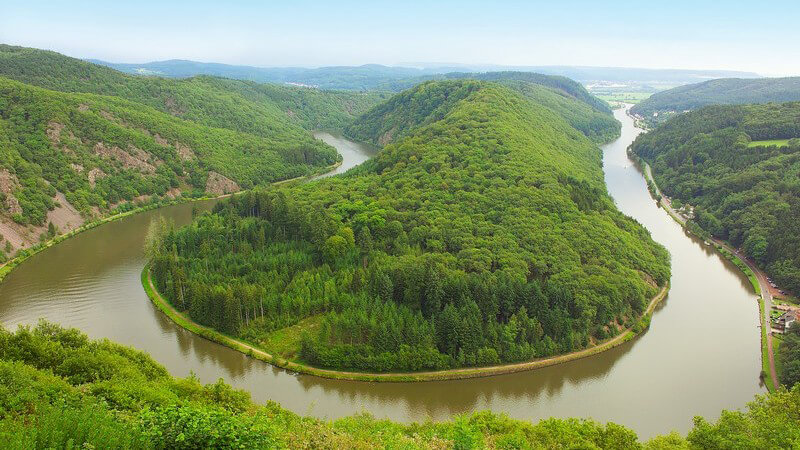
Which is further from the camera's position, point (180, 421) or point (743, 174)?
point (743, 174)

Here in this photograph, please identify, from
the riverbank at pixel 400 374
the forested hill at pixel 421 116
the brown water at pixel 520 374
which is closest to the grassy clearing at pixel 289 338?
the riverbank at pixel 400 374

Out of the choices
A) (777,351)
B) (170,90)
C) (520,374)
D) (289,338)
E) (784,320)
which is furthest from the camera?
(170,90)

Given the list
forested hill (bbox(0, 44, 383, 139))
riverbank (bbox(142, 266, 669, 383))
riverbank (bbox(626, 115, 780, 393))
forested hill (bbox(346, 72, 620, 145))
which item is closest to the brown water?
riverbank (bbox(142, 266, 669, 383))

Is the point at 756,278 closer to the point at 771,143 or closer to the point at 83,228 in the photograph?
the point at 771,143

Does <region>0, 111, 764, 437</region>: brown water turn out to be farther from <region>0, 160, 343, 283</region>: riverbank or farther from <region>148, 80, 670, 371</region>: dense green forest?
<region>148, 80, 670, 371</region>: dense green forest

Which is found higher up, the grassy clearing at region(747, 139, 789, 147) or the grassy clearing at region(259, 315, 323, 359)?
the grassy clearing at region(747, 139, 789, 147)

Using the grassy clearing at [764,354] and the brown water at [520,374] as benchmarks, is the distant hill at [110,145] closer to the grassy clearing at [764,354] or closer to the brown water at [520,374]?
the brown water at [520,374]

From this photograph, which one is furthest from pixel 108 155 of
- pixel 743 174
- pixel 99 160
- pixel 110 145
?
pixel 743 174
